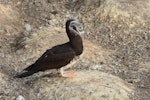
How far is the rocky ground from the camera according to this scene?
32.1 ft

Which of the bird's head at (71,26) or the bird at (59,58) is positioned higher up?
the bird's head at (71,26)

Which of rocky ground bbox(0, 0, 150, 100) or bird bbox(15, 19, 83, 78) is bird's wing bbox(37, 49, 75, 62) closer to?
bird bbox(15, 19, 83, 78)

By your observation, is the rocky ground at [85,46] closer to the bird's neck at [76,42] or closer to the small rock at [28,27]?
the small rock at [28,27]

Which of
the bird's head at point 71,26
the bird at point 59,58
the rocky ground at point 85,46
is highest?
the bird's head at point 71,26

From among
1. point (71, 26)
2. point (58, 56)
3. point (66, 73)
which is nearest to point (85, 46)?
point (71, 26)

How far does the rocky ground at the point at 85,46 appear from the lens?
385 inches

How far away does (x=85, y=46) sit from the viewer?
12117 millimetres

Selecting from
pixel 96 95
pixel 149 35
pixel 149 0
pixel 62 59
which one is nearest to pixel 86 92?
pixel 96 95

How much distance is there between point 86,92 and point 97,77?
815 millimetres

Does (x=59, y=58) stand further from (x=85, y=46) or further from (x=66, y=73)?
(x=85, y=46)

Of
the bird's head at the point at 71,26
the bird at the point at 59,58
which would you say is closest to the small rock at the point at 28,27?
the bird's head at the point at 71,26

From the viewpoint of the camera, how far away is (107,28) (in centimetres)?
1317

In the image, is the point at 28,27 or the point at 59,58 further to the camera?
the point at 28,27

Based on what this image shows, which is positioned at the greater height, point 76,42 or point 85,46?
point 76,42
